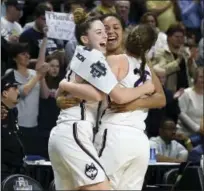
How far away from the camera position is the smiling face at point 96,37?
20.3 feet

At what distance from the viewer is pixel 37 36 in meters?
12.6

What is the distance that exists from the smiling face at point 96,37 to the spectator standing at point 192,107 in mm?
6178

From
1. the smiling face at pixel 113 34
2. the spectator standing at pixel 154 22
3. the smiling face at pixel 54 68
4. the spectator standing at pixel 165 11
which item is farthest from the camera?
the spectator standing at pixel 165 11

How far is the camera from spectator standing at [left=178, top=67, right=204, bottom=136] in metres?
12.3

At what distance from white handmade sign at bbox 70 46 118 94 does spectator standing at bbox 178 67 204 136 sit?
628cm

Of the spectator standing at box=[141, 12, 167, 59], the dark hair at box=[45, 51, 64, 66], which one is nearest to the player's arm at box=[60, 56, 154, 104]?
the dark hair at box=[45, 51, 64, 66]

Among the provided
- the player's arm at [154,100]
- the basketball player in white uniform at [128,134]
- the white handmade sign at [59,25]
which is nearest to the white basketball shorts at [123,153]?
the basketball player in white uniform at [128,134]

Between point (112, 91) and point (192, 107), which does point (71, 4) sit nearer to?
point (192, 107)

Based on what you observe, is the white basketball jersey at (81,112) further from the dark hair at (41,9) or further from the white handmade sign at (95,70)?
the dark hair at (41,9)

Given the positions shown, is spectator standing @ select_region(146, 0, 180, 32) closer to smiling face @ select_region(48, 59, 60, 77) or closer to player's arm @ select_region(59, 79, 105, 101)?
smiling face @ select_region(48, 59, 60, 77)

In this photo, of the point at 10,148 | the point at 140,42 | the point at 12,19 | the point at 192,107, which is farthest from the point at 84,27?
the point at 12,19

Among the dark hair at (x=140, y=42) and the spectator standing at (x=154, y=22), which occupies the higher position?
the dark hair at (x=140, y=42)

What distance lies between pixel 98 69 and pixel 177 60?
7106mm

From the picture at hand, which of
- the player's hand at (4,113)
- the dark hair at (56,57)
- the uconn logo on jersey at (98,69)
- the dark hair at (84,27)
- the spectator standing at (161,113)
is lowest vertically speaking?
the spectator standing at (161,113)
